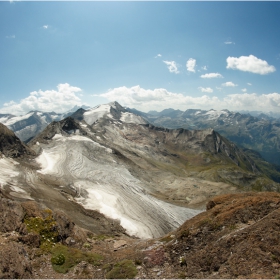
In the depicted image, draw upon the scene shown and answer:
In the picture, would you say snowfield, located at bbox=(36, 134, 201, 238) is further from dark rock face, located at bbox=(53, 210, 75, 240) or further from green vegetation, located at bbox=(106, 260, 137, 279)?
green vegetation, located at bbox=(106, 260, 137, 279)

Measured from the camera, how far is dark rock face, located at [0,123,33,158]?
85600 millimetres

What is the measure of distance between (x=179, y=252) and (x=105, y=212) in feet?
138

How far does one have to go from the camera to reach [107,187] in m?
74.9

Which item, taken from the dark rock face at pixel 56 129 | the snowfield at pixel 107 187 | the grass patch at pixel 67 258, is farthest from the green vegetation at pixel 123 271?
the dark rock face at pixel 56 129

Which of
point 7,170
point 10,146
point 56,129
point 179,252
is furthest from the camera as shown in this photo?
point 56,129

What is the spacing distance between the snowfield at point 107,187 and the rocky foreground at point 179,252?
31.7m

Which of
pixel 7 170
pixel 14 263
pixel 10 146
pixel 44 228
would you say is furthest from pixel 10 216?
pixel 10 146

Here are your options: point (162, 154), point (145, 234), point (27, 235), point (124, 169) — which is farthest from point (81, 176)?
point (162, 154)

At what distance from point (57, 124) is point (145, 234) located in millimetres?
101832

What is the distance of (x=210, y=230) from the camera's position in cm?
1972

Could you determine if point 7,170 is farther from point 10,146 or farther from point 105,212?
point 105,212

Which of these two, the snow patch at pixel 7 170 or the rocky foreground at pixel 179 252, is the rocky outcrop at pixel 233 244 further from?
the snow patch at pixel 7 170

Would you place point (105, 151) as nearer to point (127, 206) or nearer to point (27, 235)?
point (127, 206)

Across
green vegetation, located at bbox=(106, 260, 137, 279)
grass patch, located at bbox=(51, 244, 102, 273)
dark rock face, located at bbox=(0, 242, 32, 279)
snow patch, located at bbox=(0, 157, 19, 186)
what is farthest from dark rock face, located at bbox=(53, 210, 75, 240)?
snow patch, located at bbox=(0, 157, 19, 186)
